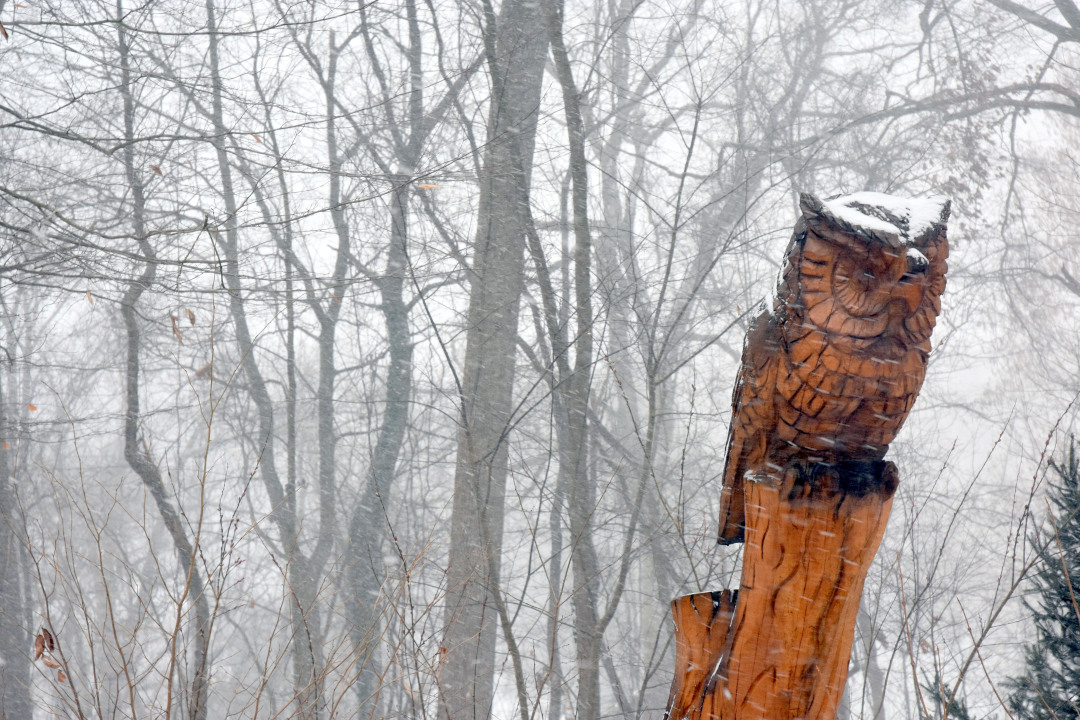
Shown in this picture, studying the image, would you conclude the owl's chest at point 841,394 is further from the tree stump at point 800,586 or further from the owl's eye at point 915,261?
the owl's eye at point 915,261

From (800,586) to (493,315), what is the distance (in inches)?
177

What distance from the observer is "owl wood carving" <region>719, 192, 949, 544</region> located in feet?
4.00

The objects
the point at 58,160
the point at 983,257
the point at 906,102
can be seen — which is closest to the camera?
the point at 58,160

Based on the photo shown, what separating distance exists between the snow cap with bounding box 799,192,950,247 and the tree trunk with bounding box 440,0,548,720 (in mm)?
3406

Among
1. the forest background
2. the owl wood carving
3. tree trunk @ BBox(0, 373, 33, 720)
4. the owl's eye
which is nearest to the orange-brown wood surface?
the owl wood carving

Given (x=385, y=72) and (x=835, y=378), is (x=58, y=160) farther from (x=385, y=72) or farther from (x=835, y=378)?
(x=835, y=378)

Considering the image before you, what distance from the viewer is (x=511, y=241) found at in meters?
5.63

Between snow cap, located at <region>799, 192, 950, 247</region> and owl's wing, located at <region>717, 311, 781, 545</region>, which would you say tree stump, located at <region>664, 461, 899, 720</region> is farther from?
snow cap, located at <region>799, 192, 950, 247</region>

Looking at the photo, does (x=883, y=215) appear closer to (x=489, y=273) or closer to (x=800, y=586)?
(x=800, y=586)

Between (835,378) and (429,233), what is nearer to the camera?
(835,378)

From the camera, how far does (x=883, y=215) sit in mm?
1258

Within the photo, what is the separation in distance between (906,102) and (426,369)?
6.30 meters

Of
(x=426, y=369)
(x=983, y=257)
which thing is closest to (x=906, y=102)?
(x=983, y=257)

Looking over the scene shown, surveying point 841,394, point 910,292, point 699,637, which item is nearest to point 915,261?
point 910,292
